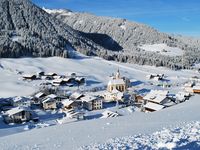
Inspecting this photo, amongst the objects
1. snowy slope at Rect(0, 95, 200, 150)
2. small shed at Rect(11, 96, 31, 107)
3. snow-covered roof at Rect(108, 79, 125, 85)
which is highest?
snowy slope at Rect(0, 95, 200, 150)

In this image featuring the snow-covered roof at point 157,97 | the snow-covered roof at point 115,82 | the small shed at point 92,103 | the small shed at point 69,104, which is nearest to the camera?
the snow-covered roof at point 157,97

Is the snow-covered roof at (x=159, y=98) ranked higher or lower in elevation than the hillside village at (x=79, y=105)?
higher

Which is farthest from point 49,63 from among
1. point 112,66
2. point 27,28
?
point 27,28

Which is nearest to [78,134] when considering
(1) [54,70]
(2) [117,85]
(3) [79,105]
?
(3) [79,105]

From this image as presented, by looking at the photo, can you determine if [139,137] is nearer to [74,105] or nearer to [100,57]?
[74,105]

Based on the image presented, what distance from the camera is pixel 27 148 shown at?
20375 millimetres

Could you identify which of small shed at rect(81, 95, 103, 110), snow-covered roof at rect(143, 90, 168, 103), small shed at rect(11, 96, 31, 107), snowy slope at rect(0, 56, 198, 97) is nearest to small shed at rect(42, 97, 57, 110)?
small shed at rect(11, 96, 31, 107)

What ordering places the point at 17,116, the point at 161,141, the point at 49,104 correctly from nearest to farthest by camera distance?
1. the point at 161,141
2. the point at 17,116
3. the point at 49,104

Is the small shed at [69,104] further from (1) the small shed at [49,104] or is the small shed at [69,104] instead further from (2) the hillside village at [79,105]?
(1) the small shed at [49,104]

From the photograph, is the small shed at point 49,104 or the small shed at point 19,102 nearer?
the small shed at point 49,104

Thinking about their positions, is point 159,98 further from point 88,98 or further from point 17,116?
point 17,116

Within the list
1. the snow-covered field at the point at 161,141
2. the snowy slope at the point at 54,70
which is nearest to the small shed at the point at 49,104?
the snowy slope at the point at 54,70

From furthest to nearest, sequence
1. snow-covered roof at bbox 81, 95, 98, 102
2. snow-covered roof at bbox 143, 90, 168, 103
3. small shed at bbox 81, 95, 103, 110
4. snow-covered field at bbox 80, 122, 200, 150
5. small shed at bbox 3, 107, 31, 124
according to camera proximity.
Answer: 1. snow-covered roof at bbox 81, 95, 98, 102
2. small shed at bbox 81, 95, 103, 110
3. snow-covered roof at bbox 143, 90, 168, 103
4. small shed at bbox 3, 107, 31, 124
5. snow-covered field at bbox 80, 122, 200, 150

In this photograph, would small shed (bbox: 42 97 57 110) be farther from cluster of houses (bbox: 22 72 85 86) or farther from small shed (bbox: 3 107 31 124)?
cluster of houses (bbox: 22 72 85 86)
